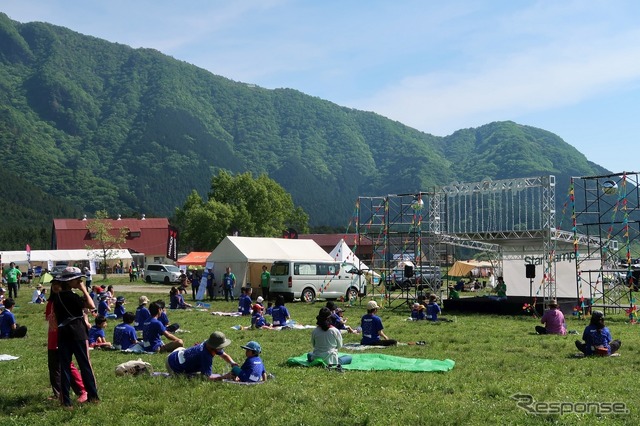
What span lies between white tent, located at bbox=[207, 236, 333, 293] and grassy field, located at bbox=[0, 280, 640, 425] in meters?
19.1

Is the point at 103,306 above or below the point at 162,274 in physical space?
below

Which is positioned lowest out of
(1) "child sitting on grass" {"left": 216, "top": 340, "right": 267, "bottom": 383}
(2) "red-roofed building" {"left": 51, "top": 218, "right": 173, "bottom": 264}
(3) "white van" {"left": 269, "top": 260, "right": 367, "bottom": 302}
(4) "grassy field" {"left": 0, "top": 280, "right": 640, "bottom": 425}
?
(4) "grassy field" {"left": 0, "top": 280, "right": 640, "bottom": 425}

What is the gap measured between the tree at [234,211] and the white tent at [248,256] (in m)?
40.8

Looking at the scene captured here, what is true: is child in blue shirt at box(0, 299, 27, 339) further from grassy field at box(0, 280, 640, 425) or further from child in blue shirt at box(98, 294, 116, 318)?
child in blue shirt at box(98, 294, 116, 318)

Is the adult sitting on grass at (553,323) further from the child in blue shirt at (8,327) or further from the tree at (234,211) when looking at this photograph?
the tree at (234,211)

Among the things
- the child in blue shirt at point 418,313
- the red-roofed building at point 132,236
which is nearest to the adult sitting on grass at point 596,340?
the child in blue shirt at point 418,313

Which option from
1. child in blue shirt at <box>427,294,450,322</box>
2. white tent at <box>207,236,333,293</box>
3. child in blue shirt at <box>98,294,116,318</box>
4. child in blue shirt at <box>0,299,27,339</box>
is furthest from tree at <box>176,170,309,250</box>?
child in blue shirt at <box>0,299,27,339</box>

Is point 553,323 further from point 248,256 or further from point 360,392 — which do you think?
point 248,256

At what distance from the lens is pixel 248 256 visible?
3369 centimetres

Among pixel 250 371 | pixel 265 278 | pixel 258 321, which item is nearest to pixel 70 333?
pixel 250 371

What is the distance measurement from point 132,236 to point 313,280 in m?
61.3

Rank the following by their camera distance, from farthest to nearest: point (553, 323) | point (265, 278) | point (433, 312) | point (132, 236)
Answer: point (132, 236) → point (265, 278) → point (433, 312) → point (553, 323)

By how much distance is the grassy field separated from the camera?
7.98 m

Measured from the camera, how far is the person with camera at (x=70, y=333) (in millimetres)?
8562
